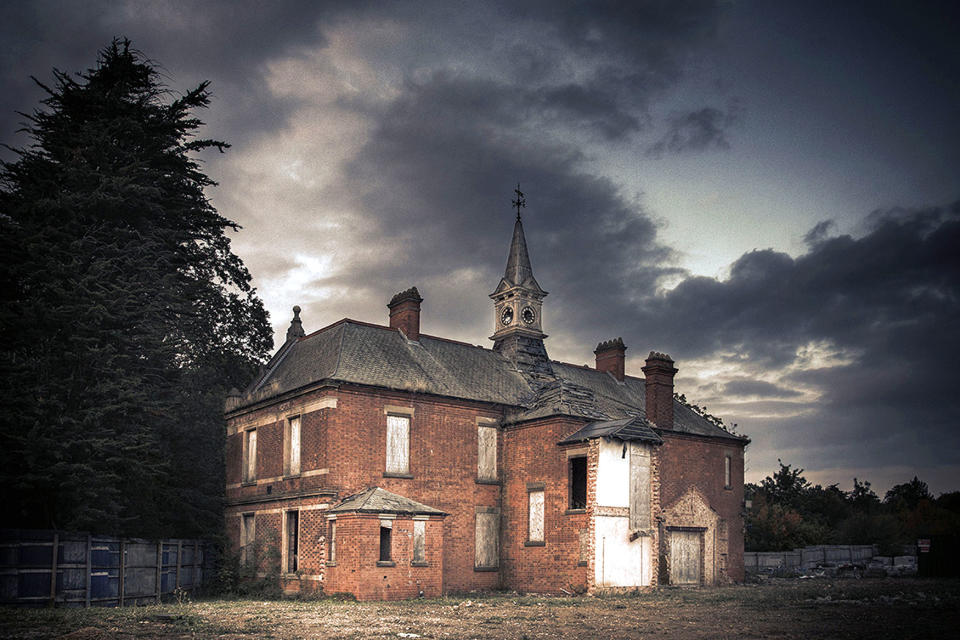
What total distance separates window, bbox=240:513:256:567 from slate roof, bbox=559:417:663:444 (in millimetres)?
12182

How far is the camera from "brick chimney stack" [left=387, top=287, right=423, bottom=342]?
1378 inches

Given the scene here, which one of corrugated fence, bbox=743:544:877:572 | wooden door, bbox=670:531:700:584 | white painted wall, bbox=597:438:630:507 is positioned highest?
white painted wall, bbox=597:438:630:507

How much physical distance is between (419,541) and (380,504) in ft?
6.18

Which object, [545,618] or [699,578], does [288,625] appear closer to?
[545,618]

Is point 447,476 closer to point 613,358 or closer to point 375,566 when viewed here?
point 375,566

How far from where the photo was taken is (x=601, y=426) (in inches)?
1200

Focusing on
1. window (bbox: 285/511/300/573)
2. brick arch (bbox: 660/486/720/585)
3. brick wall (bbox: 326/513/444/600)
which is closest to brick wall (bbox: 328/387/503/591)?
brick wall (bbox: 326/513/444/600)

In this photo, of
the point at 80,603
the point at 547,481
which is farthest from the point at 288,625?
the point at 547,481

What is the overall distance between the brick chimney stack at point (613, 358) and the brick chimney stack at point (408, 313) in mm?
12179

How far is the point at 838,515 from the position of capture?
77938mm

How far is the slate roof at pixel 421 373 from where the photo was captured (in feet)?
101

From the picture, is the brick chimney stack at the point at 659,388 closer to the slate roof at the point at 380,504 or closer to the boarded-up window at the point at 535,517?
the boarded-up window at the point at 535,517

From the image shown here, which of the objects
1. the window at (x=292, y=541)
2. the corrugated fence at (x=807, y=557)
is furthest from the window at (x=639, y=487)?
the corrugated fence at (x=807, y=557)

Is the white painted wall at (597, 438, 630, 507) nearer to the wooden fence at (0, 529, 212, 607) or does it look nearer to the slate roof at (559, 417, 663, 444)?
the slate roof at (559, 417, 663, 444)
